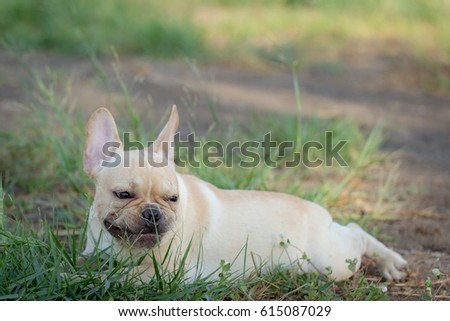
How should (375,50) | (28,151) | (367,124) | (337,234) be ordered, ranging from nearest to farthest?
(337,234)
(28,151)
(367,124)
(375,50)

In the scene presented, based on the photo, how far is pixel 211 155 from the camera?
5.92 metres

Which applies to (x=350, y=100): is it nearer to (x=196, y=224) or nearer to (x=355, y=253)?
(x=355, y=253)

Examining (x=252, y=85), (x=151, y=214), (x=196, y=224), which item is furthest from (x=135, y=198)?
(x=252, y=85)

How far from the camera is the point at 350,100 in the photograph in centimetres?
891

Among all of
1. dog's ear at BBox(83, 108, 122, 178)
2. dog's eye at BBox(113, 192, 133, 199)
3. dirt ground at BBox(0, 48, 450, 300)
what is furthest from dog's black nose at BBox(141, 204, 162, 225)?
dirt ground at BBox(0, 48, 450, 300)

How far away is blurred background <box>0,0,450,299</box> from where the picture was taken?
5453mm

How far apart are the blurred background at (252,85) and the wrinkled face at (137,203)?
1.16 metres

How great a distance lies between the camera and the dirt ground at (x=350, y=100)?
5266 millimetres

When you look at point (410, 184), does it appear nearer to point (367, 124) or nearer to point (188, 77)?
point (367, 124)

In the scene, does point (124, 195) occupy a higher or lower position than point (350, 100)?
higher

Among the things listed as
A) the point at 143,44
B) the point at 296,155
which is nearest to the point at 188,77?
the point at 143,44

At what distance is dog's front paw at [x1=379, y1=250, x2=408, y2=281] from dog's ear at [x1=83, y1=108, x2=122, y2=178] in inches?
63.3

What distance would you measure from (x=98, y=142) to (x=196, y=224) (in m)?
0.63

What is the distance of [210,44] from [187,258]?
7113 mm
